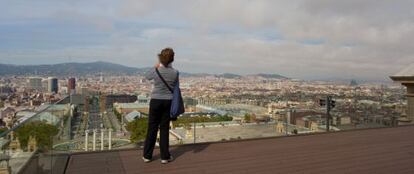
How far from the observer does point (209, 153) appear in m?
4.18

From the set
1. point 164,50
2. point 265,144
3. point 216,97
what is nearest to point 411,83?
point 265,144

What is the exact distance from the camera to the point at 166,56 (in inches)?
143

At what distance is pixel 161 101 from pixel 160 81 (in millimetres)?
182

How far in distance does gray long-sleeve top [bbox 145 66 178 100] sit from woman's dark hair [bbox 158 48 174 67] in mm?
63

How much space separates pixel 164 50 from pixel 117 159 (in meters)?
1.13

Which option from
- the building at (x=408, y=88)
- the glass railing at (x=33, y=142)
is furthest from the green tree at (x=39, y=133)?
the building at (x=408, y=88)

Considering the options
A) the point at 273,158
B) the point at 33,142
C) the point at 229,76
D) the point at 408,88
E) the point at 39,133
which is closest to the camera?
the point at 33,142

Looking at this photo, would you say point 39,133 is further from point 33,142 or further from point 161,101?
point 161,101

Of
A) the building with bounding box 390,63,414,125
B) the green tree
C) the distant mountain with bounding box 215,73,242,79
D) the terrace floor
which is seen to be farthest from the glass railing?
the distant mountain with bounding box 215,73,242,79

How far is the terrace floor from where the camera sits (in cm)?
348

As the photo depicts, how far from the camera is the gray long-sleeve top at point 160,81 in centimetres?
366

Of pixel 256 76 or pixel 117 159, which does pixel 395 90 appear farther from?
pixel 256 76

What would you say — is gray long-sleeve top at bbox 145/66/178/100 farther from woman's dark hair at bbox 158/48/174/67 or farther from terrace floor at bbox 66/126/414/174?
terrace floor at bbox 66/126/414/174

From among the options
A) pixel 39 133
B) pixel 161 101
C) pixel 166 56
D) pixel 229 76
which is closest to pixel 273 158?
pixel 161 101
